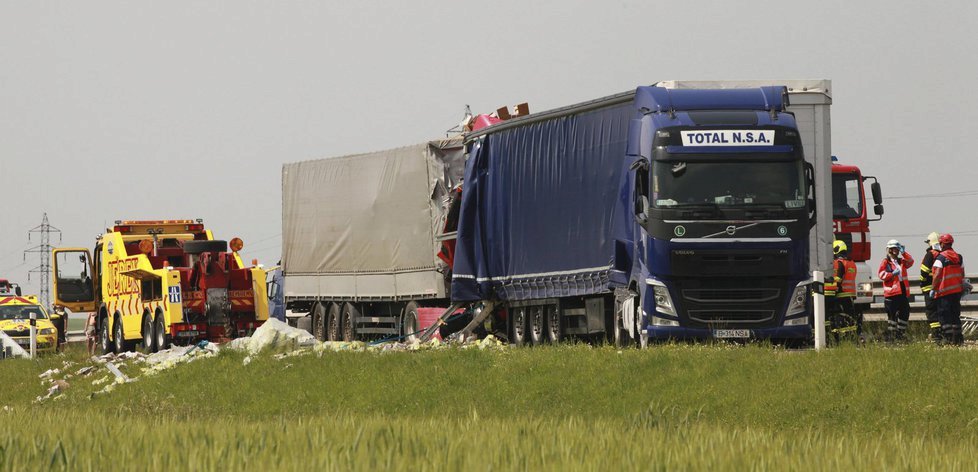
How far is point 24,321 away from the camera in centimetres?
4250

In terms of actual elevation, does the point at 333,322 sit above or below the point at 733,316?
below

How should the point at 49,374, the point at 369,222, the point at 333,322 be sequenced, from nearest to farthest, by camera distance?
the point at 49,374, the point at 369,222, the point at 333,322

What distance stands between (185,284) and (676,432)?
22579mm

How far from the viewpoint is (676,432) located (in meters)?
11.0

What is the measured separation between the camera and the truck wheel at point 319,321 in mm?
34281

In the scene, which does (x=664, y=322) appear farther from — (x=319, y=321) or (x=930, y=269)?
(x=319, y=321)

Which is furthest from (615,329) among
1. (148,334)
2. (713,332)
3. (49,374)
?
(148,334)

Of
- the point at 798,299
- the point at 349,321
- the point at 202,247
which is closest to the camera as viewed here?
the point at 798,299

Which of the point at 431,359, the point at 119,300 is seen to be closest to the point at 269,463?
the point at 431,359

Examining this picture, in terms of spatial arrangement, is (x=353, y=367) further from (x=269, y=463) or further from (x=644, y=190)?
(x=269, y=463)

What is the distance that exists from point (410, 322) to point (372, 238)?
2.51 m

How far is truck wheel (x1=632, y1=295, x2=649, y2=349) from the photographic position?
21.4 m

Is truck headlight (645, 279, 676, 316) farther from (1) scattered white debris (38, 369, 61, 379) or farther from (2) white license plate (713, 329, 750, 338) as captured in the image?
(1) scattered white debris (38, 369, 61, 379)

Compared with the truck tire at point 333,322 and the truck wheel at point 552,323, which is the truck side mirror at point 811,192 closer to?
the truck wheel at point 552,323
